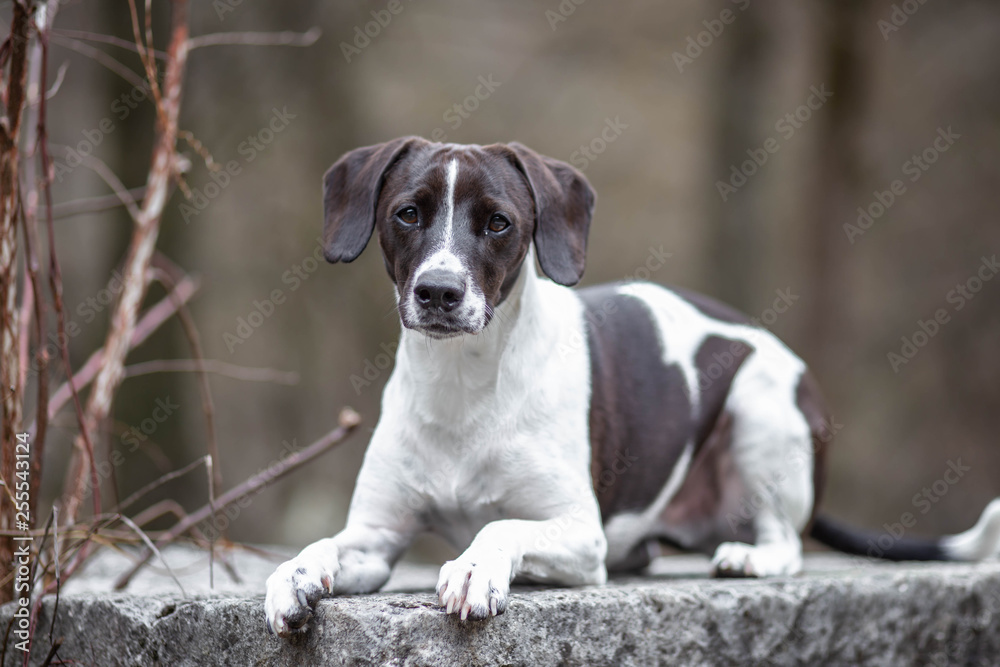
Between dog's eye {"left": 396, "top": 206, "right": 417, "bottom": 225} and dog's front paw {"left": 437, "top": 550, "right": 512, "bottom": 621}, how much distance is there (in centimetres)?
97

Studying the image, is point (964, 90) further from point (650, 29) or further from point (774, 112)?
point (650, 29)

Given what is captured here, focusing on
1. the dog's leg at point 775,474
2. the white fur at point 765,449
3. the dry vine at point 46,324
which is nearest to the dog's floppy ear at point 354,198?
the dry vine at point 46,324

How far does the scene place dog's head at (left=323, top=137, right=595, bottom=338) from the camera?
8.63 feet

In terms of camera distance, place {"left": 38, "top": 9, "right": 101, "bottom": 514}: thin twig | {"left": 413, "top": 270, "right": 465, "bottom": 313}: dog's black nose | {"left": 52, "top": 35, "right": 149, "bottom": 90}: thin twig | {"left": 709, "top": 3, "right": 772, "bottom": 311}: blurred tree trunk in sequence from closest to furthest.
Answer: {"left": 413, "top": 270, "right": 465, "bottom": 313}: dog's black nose
{"left": 38, "top": 9, "right": 101, "bottom": 514}: thin twig
{"left": 52, "top": 35, "right": 149, "bottom": 90}: thin twig
{"left": 709, "top": 3, "right": 772, "bottom": 311}: blurred tree trunk

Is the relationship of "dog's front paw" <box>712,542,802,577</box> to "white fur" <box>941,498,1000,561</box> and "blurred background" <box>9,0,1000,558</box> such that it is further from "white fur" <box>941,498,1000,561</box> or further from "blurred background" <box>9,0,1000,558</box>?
"blurred background" <box>9,0,1000,558</box>

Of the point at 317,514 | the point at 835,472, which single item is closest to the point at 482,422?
the point at 317,514

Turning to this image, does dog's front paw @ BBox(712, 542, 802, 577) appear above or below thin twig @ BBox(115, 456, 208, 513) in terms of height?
below

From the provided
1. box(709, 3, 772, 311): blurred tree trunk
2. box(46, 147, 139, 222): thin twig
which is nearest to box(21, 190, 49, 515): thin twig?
box(46, 147, 139, 222): thin twig

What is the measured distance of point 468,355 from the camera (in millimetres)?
2951

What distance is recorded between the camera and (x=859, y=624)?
3211mm

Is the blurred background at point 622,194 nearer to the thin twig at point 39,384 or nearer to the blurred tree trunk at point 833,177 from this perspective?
the blurred tree trunk at point 833,177

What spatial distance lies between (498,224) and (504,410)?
0.56 m

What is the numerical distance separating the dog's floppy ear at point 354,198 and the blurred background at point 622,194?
495 centimetres

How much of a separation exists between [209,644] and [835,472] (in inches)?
272
